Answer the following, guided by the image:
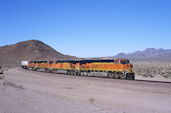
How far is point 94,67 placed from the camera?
3041 centimetres

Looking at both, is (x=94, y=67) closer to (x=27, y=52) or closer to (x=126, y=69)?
(x=126, y=69)

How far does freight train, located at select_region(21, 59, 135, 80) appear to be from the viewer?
2566cm

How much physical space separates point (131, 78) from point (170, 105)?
528 inches

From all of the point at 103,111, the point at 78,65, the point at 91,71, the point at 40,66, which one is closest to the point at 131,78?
the point at 91,71

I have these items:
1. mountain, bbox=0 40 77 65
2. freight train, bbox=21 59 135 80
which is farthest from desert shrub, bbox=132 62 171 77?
mountain, bbox=0 40 77 65

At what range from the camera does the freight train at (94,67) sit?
1010 inches

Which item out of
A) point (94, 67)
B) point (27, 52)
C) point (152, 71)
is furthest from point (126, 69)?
point (27, 52)

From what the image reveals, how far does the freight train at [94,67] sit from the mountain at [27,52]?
86286 mm

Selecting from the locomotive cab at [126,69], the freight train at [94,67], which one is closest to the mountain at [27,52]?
the freight train at [94,67]

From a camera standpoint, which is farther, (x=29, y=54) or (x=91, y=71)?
(x=29, y=54)

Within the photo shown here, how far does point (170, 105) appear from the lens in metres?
12.4

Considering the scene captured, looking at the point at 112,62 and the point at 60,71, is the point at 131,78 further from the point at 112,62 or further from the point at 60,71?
the point at 60,71

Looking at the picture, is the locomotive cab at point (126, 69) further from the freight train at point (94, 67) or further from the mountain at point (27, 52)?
the mountain at point (27, 52)

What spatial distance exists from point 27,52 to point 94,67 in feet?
381
